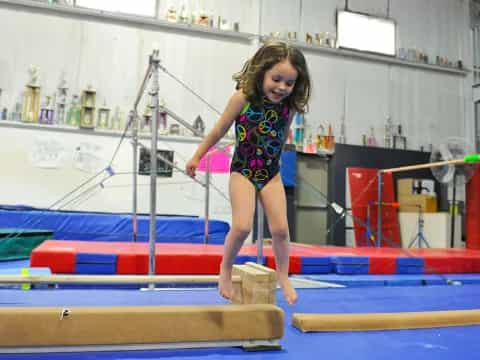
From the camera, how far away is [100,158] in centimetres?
672

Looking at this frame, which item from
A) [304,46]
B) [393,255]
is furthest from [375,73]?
[393,255]

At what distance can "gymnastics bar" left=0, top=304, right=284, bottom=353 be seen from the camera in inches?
57.2

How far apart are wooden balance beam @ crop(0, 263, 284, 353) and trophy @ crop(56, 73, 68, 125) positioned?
5.68 m

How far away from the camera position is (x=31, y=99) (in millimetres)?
6480

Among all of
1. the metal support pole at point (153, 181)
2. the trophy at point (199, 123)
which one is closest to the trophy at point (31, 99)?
Answer: the trophy at point (199, 123)

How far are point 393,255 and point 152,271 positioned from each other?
270 centimetres

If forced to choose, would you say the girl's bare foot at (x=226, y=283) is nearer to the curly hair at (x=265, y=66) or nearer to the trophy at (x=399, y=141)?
the curly hair at (x=265, y=66)

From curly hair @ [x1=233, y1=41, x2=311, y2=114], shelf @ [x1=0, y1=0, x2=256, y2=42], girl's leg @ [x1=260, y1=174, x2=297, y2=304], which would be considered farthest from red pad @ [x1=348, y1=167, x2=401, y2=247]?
curly hair @ [x1=233, y1=41, x2=311, y2=114]

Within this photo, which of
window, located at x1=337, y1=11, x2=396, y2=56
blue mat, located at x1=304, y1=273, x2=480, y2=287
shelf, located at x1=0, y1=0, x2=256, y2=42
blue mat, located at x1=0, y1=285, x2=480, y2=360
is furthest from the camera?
window, located at x1=337, y1=11, x2=396, y2=56

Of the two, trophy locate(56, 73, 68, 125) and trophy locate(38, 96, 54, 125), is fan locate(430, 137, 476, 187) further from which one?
trophy locate(38, 96, 54, 125)

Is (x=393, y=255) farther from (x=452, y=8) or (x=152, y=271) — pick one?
(x=452, y=8)

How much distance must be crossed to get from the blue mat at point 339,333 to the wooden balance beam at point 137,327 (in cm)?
4

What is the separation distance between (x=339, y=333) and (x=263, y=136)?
939 mm

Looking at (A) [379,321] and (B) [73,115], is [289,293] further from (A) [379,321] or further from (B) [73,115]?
(B) [73,115]
